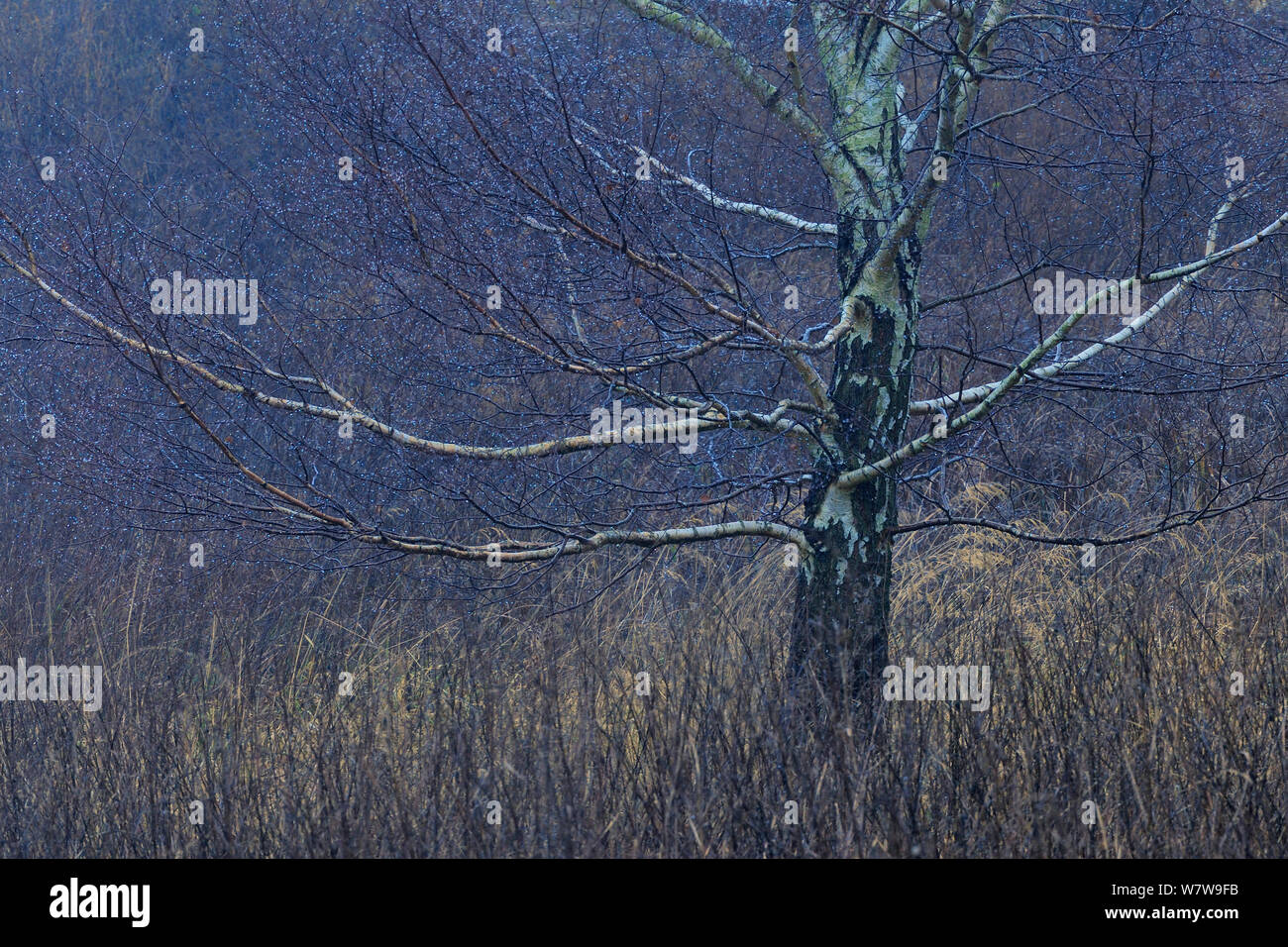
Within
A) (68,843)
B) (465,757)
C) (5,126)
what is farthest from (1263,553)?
(5,126)

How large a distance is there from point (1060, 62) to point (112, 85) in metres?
11.8

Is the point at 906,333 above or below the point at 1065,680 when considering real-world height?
above

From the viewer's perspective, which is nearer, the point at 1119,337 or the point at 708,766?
the point at 708,766

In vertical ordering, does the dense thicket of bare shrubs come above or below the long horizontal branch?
below

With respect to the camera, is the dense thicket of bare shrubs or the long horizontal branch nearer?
the dense thicket of bare shrubs

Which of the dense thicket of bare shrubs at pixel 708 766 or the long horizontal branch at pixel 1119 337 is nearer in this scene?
the dense thicket of bare shrubs at pixel 708 766

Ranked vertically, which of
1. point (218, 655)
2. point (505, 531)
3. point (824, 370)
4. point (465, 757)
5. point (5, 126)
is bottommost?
point (465, 757)

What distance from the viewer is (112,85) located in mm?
12227

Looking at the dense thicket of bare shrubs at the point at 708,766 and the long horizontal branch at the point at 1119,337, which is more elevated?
the long horizontal branch at the point at 1119,337

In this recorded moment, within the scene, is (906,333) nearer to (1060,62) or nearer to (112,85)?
(1060,62)

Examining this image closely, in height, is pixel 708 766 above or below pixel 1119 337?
below

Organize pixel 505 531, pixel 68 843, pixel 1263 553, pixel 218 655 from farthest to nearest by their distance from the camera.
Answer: pixel 505 531 < pixel 218 655 < pixel 1263 553 < pixel 68 843

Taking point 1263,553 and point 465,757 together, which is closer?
point 465,757

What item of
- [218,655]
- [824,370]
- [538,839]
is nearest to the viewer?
[538,839]
